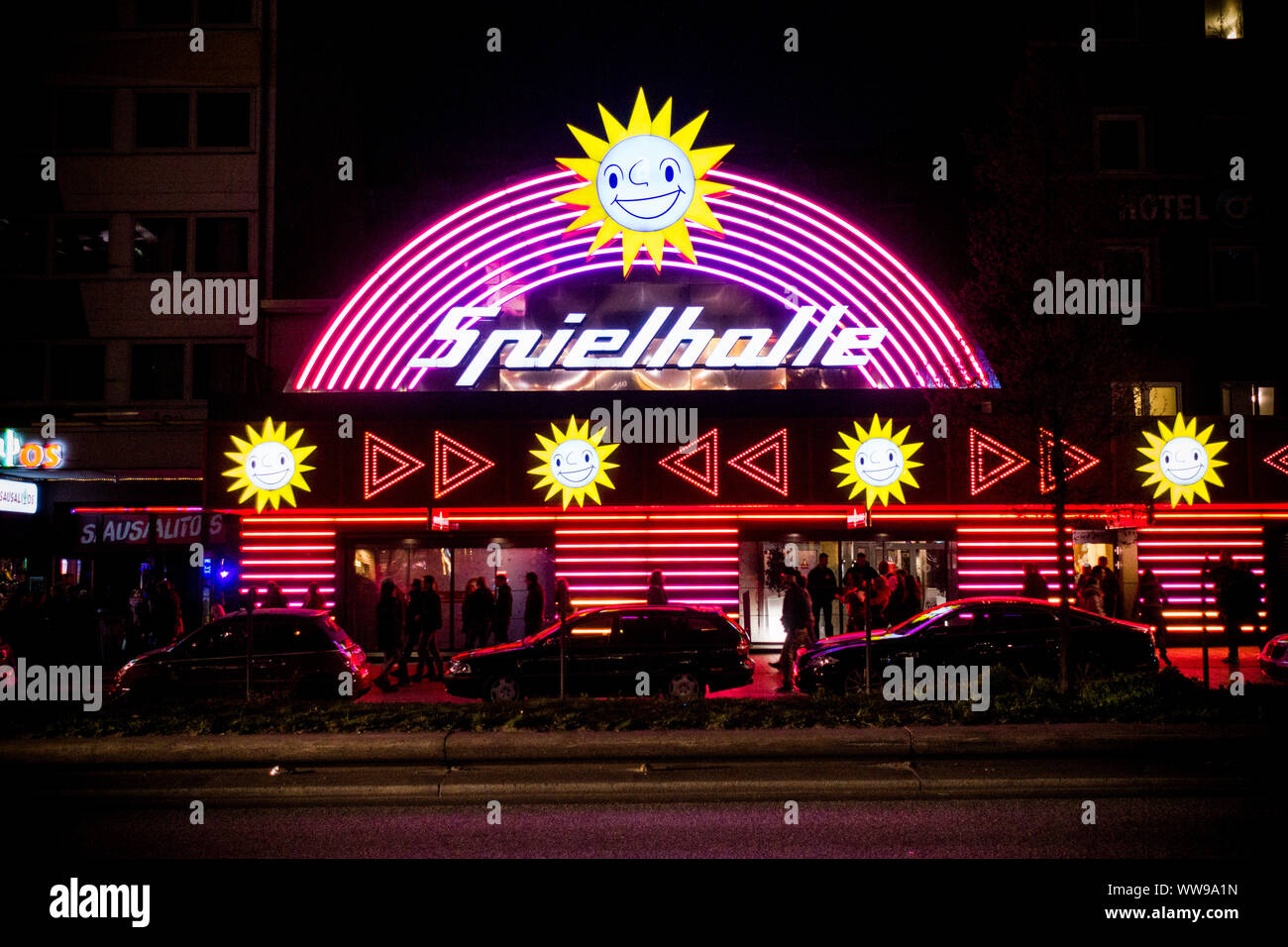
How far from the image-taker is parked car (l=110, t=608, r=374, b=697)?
44.6 ft

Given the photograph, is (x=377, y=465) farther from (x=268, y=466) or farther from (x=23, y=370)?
(x=23, y=370)

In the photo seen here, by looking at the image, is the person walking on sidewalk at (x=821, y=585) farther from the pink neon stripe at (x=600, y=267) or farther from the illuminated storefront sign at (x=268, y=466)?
the illuminated storefront sign at (x=268, y=466)

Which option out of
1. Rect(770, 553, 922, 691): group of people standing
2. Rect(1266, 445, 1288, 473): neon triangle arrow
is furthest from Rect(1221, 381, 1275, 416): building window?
Rect(770, 553, 922, 691): group of people standing

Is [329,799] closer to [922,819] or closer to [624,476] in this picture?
[922,819]

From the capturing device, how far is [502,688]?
14117 millimetres

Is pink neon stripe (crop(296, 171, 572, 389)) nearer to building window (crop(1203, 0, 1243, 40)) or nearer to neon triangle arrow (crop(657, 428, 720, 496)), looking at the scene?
neon triangle arrow (crop(657, 428, 720, 496))

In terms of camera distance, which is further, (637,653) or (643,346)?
(643,346)

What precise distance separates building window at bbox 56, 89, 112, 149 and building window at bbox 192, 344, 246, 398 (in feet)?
19.5

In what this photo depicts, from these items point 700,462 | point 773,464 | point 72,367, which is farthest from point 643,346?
point 72,367

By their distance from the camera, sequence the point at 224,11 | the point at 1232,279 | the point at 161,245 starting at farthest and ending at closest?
the point at 224,11, the point at 161,245, the point at 1232,279

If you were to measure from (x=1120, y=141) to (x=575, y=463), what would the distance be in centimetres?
1535

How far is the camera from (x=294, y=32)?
27.1 m

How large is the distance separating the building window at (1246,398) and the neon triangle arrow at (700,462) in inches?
494
